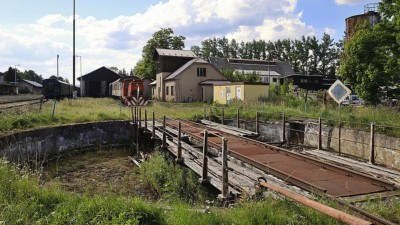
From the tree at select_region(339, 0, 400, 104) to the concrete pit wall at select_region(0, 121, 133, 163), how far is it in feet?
49.0

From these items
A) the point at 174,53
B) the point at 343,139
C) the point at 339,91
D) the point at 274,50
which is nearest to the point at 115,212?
the point at 343,139

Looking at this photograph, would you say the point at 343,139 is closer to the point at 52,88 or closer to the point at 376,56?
the point at 376,56

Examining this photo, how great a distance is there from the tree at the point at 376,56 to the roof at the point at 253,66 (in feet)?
163

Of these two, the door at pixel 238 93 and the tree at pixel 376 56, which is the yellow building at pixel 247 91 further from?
the tree at pixel 376 56

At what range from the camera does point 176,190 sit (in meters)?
9.52

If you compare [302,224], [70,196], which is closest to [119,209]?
[70,196]

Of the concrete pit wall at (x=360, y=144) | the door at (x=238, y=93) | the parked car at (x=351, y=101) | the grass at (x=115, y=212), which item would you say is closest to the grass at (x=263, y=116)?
the concrete pit wall at (x=360, y=144)

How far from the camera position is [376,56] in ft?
72.7

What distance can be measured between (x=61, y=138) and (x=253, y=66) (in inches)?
2518

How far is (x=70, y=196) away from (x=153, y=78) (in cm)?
5676

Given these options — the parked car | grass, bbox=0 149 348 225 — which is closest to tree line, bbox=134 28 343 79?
the parked car

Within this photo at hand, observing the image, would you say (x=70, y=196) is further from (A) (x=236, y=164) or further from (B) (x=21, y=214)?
(A) (x=236, y=164)

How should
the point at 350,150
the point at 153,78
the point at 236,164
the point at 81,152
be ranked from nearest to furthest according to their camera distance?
the point at 236,164
the point at 350,150
the point at 81,152
the point at 153,78

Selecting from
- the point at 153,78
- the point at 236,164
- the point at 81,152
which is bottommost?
the point at 81,152
